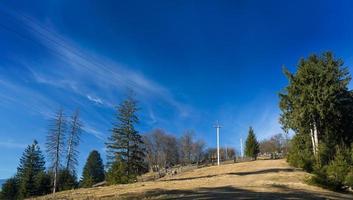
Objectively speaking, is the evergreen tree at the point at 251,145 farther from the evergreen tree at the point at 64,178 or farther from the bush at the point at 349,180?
the bush at the point at 349,180

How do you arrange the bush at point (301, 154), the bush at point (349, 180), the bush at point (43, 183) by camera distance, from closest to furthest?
the bush at point (349, 180)
the bush at point (301, 154)
the bush at point (43, 183)

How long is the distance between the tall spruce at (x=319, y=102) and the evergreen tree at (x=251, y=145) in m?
37.6

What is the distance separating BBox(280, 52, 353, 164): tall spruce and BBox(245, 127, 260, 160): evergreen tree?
37592 mm

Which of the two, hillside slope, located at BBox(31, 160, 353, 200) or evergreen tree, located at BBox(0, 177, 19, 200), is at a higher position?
hillside slope, located at BBox(31, 160, 353, 200)

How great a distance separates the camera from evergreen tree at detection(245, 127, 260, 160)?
76.6 metres

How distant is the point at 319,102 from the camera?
35000 mm

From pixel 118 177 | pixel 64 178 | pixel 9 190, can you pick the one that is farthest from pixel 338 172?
pixel 9 190

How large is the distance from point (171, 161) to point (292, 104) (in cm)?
7277

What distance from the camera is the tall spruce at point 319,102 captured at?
35031mm

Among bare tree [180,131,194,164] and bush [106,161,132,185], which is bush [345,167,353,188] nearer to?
bush [106,161,132,185]

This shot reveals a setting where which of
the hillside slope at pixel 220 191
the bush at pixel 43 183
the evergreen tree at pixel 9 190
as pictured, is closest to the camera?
the hillside slope at pixel 220 191

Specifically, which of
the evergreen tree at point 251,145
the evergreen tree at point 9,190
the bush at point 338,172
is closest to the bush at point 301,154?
the bush at point 338,172

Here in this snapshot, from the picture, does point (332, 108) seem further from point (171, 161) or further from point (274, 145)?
point (274, 145)

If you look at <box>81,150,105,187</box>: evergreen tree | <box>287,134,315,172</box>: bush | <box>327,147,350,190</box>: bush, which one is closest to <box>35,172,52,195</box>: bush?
<box>81,150,105,187</box>: evergreen tree
